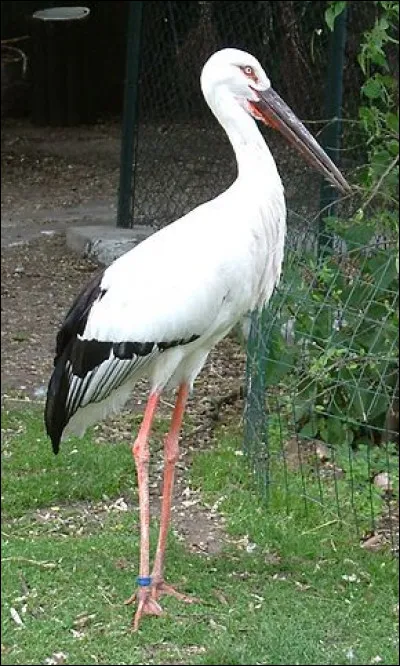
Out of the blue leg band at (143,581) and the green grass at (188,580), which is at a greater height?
the blue leg band at (143,581)

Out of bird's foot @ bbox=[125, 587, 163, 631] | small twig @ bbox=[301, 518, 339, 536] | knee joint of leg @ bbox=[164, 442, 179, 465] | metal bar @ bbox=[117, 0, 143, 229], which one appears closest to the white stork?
bird's foot @ bbox=[125, 587, 163, 631]

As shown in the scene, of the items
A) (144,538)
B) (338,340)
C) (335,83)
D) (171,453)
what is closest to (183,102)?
(335,83)

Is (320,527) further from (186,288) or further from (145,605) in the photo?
(186,288)

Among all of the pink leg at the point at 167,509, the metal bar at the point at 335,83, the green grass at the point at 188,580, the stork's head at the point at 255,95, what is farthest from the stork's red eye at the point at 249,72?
the metal bar at the point at 335,83

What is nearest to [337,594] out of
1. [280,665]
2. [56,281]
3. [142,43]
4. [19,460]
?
[280,665]

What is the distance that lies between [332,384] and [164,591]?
1181 mm

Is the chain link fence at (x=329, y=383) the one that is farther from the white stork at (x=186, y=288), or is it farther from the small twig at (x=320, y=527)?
the white stork at (x=186, y=288)

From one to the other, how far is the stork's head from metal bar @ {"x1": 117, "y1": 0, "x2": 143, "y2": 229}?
4428 mm

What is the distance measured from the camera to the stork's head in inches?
161

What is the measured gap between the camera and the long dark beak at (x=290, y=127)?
4.16 metres

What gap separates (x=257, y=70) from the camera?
13.5ft

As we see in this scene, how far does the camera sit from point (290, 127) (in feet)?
13.7

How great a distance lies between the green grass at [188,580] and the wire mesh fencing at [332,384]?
0.49ft

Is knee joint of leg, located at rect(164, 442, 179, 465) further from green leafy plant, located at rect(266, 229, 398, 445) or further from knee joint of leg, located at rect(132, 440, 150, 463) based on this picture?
green leafy plant, located at rect(266, 229, 398, 445)
